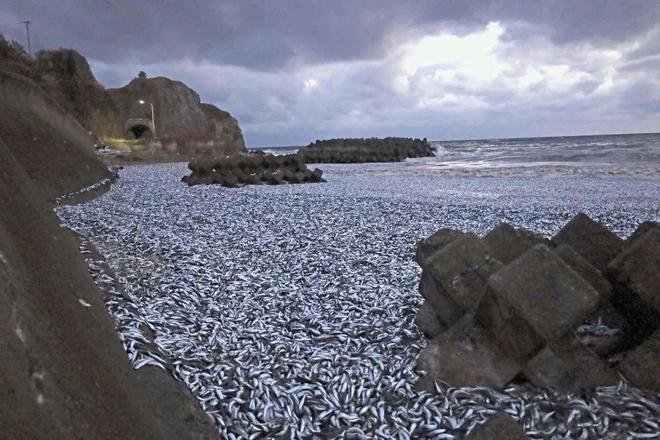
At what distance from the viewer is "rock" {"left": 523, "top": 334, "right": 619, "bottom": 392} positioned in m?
3.12

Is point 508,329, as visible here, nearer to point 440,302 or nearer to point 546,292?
point 546,292

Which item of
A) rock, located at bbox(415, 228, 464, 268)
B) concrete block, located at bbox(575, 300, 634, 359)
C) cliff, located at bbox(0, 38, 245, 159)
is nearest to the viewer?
concrete block, located at bbox(575, 300, 634, 359)

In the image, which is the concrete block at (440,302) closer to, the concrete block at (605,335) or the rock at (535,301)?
the rock at (535,301)

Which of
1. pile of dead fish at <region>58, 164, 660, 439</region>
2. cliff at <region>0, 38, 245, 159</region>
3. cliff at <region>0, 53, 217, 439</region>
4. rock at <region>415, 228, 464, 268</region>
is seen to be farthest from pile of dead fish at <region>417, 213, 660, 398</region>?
cliff at <region>0, 38, 245, 159</region>

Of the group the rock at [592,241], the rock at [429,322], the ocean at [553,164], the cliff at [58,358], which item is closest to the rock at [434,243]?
the rock at [429,322]

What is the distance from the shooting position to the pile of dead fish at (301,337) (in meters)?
2.96

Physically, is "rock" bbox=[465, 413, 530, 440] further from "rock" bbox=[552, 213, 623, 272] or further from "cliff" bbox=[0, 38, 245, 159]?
"cliff" bbox=[0, 38, 245, 159]

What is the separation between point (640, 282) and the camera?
3.19 m

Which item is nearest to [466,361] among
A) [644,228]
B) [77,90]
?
[644,228]

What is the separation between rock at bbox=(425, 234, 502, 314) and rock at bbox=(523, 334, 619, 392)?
0.61 meters

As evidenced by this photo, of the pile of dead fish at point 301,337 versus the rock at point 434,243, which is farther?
the rock at point 434,243

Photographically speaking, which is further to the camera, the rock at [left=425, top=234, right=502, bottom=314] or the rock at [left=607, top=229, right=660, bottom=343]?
the rock at [left=425, top=234, right=502, bottom=314]

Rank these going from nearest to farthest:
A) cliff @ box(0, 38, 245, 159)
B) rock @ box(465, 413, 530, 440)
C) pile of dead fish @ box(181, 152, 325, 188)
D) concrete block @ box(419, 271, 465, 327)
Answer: rock @ box(465, 413, 530, 440) → concrete block @ box(419, 271, 465, 327) → pile of dead fish @ box(181, 152, 325, 188) → cliff @ box(0, 38, 245, 159)

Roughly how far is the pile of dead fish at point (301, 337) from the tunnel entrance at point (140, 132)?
197 feet
